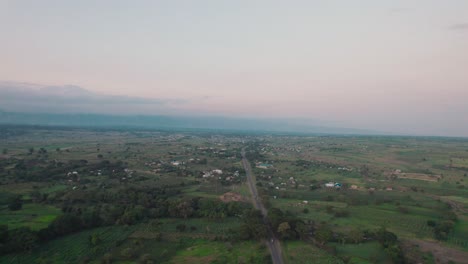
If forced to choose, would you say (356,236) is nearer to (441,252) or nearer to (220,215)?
(441,252)

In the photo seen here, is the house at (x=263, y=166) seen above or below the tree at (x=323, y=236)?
above

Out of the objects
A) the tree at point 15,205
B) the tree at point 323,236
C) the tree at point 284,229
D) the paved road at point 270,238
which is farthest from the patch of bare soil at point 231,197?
the tree at point 15,205

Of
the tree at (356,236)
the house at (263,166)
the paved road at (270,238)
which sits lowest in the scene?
the paved road at (270,238)

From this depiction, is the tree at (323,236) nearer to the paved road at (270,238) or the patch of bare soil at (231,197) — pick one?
the paved road at (270,238)

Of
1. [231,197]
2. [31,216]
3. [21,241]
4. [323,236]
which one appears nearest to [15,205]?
[31,216]

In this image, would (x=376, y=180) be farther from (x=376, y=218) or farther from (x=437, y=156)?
(x=437, y=156)
